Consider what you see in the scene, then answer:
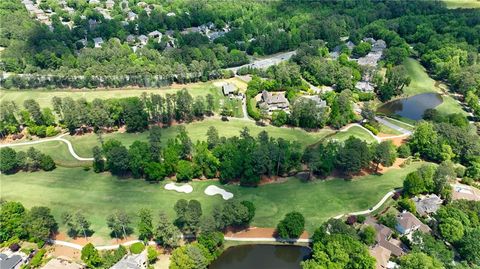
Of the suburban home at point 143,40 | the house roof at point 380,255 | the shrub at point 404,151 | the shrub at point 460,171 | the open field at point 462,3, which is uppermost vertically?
the open field at point 462,3

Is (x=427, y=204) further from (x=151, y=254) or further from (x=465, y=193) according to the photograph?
(x=151, y=254)

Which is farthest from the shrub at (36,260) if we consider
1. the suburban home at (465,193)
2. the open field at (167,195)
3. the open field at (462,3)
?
the open field at (462,3)

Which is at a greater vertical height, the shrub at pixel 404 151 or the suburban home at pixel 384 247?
the shrub at pixel 404 151

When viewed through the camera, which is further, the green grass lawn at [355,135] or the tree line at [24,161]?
the green grass lawn at [355,135]

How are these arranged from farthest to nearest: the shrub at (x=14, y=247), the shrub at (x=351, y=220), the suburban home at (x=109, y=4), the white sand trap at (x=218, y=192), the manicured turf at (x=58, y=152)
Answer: the suburban home at (x=109, y=4) < the manicured turf at (x=58, y=152) < the white sand trap at (x=218, y=192) < the shrub at (x=351, y=220) < the shrub at (x=14, y=247)

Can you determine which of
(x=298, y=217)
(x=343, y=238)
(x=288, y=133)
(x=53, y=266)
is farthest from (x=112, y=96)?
(x=343, y=238)

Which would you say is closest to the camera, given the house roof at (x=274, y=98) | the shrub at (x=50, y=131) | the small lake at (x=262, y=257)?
the small lake at (x=262, y=257)

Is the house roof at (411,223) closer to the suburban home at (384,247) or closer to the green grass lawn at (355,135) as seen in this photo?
the suburban home at (384,247)
